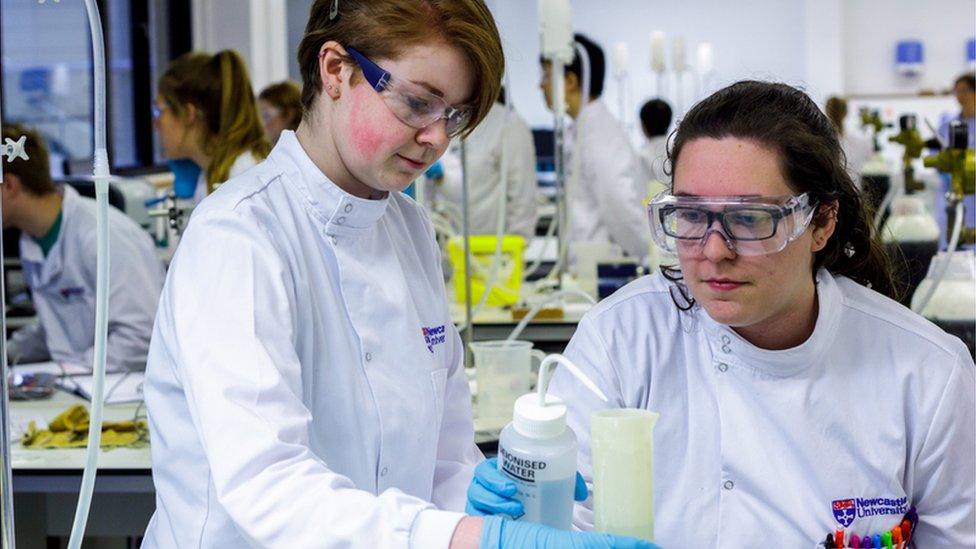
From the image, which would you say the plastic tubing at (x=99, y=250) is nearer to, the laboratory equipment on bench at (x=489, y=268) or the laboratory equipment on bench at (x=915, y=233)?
the laboratory equipment on bench at (x=915, y=233)

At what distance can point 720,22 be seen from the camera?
1038 cm

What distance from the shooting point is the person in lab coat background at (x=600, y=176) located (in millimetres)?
4262

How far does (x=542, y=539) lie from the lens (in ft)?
3.28

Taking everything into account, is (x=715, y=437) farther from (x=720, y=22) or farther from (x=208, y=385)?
(x=720, y=22)

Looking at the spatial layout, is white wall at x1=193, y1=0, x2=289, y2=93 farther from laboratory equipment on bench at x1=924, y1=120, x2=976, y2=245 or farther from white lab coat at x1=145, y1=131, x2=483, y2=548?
white lab coat at x1=145, y1=131, x2=483, y2=548

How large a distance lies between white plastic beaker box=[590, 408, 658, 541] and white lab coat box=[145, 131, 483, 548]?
5.6 inches

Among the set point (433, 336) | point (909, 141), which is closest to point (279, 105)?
point (909, 141)

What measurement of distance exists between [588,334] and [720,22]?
929 centimetres

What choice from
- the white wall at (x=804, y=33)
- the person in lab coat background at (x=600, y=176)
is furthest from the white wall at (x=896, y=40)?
the person in lab coat background at (x=600, y=176)

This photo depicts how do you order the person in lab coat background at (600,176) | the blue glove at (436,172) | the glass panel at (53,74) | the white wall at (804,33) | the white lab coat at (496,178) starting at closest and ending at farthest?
the blue glove at (436,172) < the person in lab coat background at (600,176) < the white lab coat at (496,178) < the glass panel at (53,74) < the white wall at (804,33)

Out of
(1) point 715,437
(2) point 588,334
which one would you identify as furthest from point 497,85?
(1) point 715,437

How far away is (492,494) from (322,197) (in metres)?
0.43

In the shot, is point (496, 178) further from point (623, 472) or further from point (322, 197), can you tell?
point (623, 472)

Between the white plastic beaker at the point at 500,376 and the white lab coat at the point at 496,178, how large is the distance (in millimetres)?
2172
